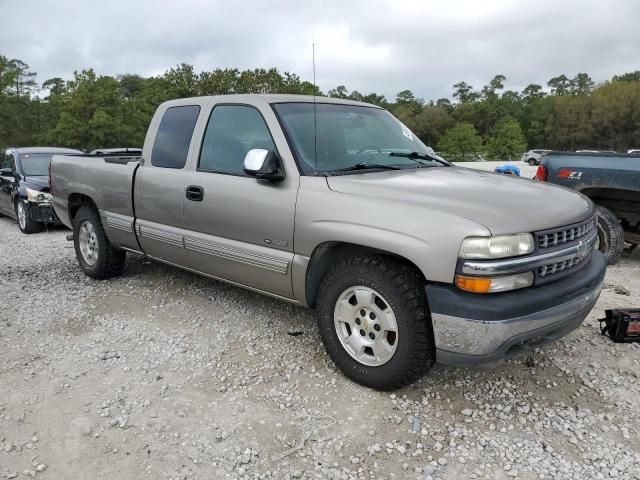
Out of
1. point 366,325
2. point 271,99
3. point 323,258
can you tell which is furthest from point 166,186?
point 366,325

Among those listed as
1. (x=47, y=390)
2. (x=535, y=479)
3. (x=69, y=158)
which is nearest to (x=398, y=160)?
(x=535, y=479)

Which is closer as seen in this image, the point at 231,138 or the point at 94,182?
the point at 231,138

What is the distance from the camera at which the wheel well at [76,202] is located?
5509 mm

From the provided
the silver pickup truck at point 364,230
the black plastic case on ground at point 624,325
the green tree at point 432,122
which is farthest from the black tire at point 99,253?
the green tree at point 432,122

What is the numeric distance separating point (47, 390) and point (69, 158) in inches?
128

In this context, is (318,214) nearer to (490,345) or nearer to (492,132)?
(490,345)

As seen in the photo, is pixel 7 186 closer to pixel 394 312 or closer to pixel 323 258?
pixel 323 258

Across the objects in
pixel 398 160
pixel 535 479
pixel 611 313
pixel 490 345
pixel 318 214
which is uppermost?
pixel 398 160

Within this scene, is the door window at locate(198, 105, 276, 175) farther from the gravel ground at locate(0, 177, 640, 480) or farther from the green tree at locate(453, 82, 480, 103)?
the green tree at locate(453, 82, 480, 103)

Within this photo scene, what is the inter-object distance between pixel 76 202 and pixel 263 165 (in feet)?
10.8

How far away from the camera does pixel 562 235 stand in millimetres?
Answer: 2908

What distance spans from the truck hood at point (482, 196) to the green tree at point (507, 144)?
60.0m

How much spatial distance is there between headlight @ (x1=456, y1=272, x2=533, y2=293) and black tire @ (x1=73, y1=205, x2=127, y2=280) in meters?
A: 3.95

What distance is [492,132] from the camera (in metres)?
74.2
